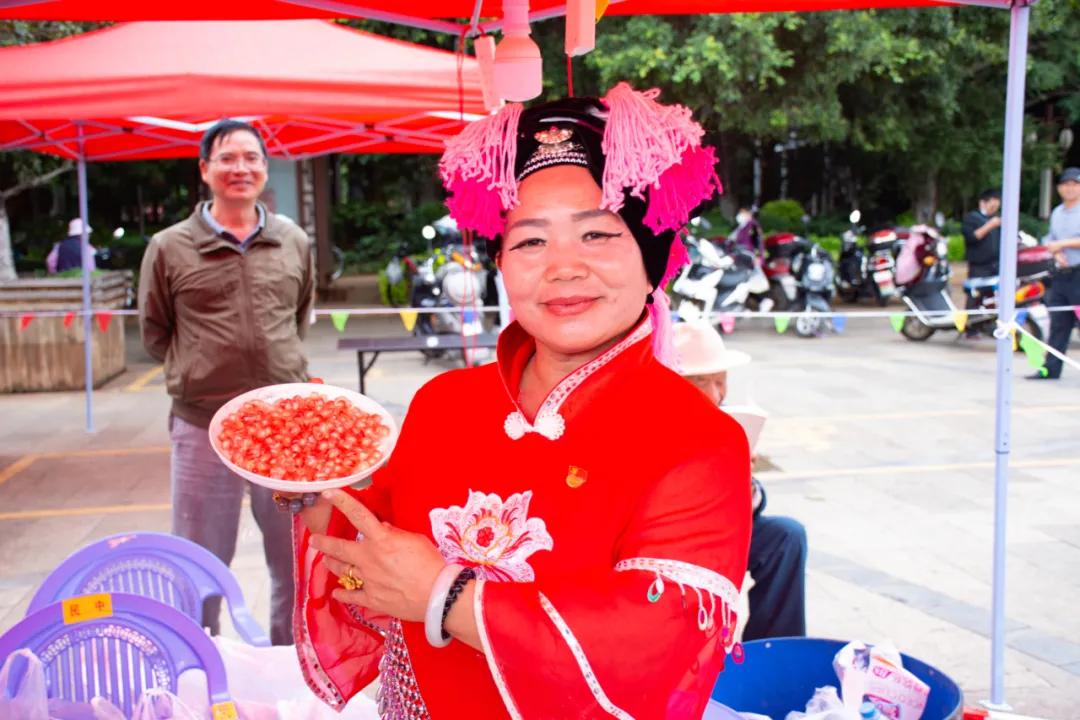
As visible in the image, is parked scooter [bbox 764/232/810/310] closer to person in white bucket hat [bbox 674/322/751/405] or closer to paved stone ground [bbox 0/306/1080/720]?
paved stone ground [bbox 0/306/1080/720]

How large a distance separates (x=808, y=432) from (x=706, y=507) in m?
6.33

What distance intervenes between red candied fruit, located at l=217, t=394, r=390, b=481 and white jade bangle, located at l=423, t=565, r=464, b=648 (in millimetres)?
332

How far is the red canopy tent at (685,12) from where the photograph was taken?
2828 mm

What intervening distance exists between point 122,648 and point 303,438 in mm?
953

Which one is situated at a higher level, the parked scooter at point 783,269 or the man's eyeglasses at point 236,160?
the man's eyeglasses at point 236,160

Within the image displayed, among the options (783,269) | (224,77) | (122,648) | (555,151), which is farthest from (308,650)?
(783,269)

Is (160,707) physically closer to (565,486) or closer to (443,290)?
(565,486)

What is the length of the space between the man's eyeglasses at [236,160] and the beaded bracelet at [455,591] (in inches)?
93.2

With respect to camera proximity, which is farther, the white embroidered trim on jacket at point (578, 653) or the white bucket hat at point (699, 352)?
the white bucket hat at point (699, 352)

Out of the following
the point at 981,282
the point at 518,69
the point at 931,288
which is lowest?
the point at 931,288

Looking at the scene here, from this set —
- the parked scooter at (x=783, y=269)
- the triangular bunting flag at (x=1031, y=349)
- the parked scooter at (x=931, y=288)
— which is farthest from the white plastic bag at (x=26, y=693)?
the parked scooter at (x=783, y=269)

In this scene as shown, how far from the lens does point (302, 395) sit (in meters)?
1.91

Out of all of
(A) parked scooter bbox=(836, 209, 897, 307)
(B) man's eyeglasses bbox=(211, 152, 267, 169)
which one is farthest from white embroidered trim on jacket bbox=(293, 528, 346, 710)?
(A) parked scooter bbox=(836, 209, 897, 307)

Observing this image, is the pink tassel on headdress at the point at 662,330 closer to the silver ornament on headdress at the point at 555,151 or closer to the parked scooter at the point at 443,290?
the silver ornament on headdress at the point at 555,151
